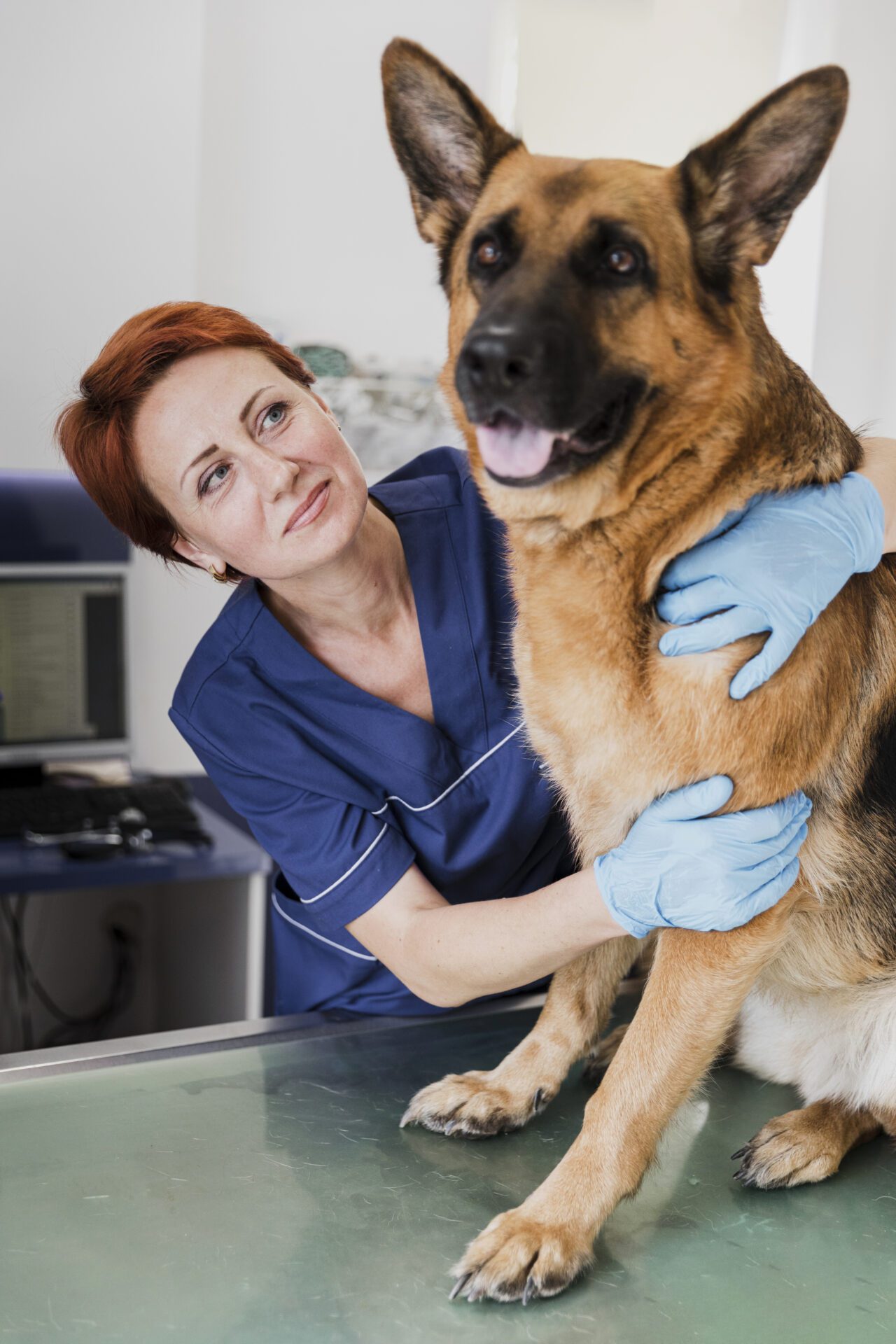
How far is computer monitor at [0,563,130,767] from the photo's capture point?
265cm

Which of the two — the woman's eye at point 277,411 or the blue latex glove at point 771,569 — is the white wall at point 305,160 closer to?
the woman's eye at point 277,411

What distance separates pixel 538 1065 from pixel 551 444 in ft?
2.00

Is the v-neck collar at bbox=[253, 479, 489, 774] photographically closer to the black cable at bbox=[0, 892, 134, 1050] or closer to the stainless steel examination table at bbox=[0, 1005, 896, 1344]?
the stainless steel examination table at bbox=[0, 1005, 896, 1344]

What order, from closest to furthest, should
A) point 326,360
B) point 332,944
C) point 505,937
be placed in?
point 505,937, point 332,944, point 326,360

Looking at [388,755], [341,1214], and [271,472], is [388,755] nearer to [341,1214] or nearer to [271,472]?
[271,472]

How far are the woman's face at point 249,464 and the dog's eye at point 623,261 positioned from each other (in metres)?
0.41

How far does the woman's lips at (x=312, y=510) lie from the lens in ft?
3.95

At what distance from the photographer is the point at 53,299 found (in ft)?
8.32

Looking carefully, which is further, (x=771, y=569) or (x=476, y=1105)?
(x=476, y=1105)

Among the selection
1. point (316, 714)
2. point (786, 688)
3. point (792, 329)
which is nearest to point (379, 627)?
point (316, 714)

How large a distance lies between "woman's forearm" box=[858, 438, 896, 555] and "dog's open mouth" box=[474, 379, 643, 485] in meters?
0.26

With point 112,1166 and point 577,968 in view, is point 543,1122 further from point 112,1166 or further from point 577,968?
point 112,1166

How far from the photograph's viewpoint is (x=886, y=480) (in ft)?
3.46

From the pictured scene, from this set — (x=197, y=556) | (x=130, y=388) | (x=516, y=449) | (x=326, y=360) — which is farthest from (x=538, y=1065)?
(x=326, y=360)
